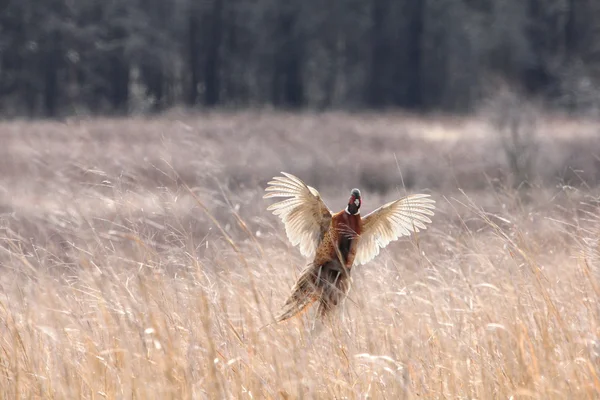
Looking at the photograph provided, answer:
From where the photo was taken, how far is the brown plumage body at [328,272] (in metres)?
2.81

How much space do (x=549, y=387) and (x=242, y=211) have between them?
21.9 ft

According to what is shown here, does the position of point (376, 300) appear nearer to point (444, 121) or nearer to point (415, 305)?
point (415, 305)

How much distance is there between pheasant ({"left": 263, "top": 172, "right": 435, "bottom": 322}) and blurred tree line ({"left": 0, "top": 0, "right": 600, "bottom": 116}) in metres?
33.0

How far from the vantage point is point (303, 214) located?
311 centimetres

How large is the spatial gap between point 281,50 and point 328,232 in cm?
3846

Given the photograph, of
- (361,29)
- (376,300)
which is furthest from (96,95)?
(376,300)

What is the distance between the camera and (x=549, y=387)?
7.06 feet

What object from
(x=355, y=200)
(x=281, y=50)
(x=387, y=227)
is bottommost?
(x=281, y=50)

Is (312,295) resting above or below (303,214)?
below

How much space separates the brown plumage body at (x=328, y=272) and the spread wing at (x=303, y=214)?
0.11 meters

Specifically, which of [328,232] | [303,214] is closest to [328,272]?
[328,232]

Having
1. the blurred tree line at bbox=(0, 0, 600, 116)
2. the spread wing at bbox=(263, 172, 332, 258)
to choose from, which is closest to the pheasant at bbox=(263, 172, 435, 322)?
the spread wing at bbox=(263, 172, 332, 258)

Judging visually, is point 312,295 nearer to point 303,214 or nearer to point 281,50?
point 303,214

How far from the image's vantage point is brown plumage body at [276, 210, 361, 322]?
2.81 meters
